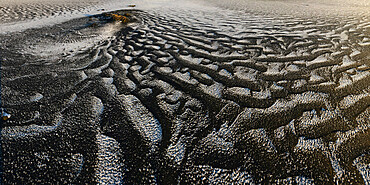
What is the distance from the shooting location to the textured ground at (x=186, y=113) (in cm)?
129

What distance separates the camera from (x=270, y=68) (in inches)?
104

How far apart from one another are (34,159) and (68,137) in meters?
0.25

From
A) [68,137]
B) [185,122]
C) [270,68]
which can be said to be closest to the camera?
[68,137]

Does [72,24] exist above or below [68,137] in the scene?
above

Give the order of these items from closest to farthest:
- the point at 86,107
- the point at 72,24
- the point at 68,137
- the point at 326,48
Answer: the point at 68,137 < the point at 86,107 < the point at 326,48 < the point at 72,24

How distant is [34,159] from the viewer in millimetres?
1333

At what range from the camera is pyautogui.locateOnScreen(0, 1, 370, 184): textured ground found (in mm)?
1286

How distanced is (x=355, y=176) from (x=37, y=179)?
2089 millimetres

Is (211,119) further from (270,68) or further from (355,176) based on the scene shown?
(270,68)

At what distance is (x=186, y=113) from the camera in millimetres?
1803

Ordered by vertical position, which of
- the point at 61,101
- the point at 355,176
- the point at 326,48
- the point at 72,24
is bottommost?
the point at 355,176

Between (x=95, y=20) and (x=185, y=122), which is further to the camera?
(x=95, y=20)

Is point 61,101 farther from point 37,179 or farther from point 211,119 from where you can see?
point 211,119

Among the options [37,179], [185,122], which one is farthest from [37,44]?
[185,122]
